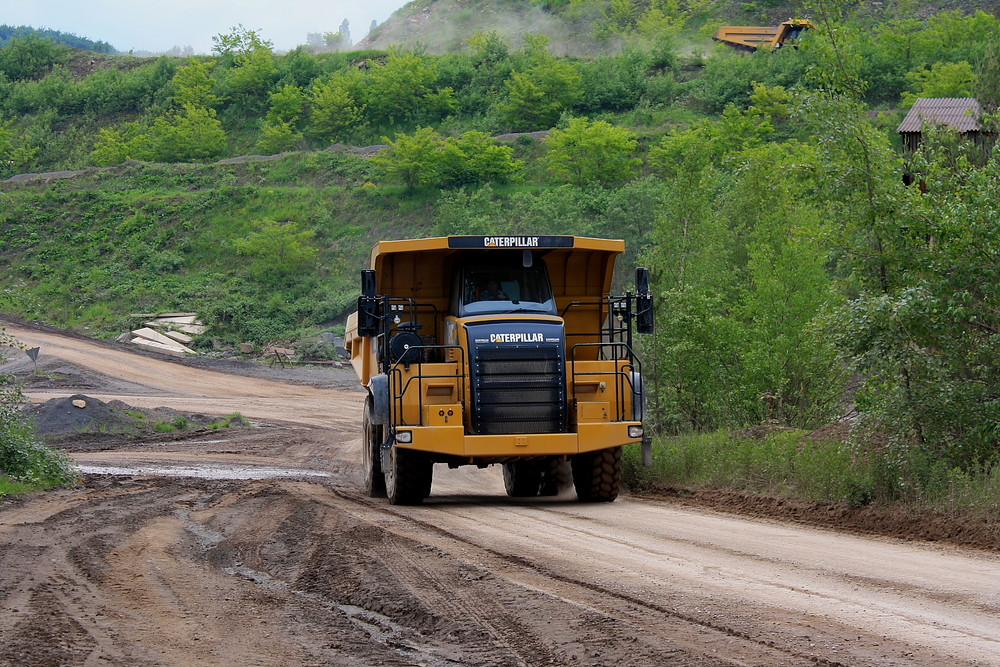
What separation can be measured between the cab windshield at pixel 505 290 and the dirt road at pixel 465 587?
99.6 inches

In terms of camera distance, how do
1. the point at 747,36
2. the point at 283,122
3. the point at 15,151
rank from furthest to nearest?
1. the point at 747,36
2. the point at 283,122
3. the point at 15,151

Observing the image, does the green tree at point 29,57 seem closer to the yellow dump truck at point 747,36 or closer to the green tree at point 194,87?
the green tree at point 194,87

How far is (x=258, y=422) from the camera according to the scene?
110 ft

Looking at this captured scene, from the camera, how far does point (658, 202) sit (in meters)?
50.2

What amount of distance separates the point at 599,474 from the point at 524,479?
7.98 ft

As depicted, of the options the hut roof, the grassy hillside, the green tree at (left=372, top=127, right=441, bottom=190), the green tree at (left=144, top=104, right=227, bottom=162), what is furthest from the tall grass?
the grassy hillside

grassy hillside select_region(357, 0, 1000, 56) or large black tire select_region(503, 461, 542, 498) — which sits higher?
grassy hillside select_region(357, 0, 1000, 56)

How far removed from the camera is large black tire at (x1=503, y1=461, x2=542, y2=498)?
53.1 feet

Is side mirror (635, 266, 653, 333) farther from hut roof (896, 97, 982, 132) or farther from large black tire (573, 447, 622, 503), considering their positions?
hut roof (896, 97, 982, 132)

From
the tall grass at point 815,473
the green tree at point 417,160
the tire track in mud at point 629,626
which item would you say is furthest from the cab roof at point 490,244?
the green tree at point 417,160

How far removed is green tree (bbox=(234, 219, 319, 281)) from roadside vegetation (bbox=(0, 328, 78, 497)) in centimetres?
4685

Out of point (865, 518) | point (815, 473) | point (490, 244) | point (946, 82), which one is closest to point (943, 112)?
point (490, 244)

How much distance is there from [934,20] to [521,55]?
35796 millimetres

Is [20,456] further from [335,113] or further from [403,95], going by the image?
[403,95]
